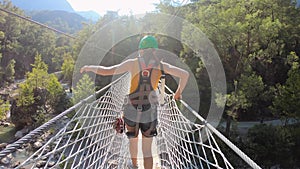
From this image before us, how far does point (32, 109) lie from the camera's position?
29.9 ft

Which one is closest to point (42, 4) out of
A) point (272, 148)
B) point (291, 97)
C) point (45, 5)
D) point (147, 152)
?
point (45, 5)

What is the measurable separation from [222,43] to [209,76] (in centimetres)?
101

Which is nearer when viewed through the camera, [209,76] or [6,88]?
[209,76]

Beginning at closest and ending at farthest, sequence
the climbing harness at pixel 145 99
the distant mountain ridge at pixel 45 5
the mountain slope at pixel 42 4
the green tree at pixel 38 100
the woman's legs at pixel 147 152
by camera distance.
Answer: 1. the climbing harness at pixel 145 99
2. the woman's legs at pixel 147 152
3. the green tree at pixel 38 100
4. the distant mountain ridge at pixel 45 5
5. the mountain slope at pixel 42 4

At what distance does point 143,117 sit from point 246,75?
6.24 m

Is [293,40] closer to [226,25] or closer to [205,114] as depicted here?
[226,25]

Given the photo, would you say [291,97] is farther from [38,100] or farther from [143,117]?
[38,100]

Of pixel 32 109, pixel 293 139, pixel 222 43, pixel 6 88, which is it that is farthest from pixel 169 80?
pixel 6 88

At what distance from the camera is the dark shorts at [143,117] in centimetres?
130

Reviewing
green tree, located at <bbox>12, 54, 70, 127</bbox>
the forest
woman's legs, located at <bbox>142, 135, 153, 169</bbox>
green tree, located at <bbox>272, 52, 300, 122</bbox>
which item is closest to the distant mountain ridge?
green tree, located at <bbox>12, 54, 70, 127</bbox>

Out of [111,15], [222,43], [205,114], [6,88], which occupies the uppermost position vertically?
[111,15]

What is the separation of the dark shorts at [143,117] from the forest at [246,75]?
538cm

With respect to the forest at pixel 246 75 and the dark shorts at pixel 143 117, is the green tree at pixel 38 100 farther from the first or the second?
the dark shorts at pixel 143 117

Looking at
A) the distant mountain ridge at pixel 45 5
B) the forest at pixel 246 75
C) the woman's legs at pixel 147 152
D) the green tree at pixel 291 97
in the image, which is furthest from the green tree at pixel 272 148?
the distant mountain ridge at pixel 45 5
